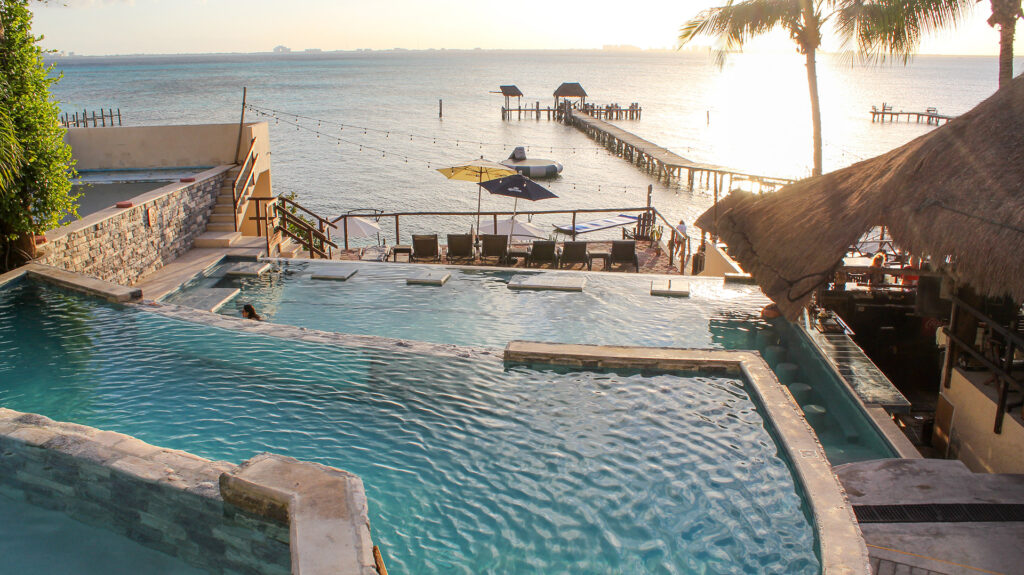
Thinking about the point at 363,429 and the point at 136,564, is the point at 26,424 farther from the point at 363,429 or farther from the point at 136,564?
the point at 363,429

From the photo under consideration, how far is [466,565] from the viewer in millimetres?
5191

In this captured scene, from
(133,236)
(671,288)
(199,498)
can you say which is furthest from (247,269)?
(199,498)

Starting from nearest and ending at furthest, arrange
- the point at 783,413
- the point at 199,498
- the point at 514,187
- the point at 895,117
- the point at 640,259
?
the point at 199,498 < the point at 783,413 < the point at 514,187 < the point at 640,259 < the point at 895,117

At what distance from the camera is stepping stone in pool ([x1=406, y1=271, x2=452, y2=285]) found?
13.1m

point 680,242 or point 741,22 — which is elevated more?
point 741,22

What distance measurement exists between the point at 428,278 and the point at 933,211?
844cm

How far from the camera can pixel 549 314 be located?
37.1 feet

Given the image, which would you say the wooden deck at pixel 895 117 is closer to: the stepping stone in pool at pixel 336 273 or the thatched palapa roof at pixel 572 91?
the thatched palapa roof at pixel 572 91

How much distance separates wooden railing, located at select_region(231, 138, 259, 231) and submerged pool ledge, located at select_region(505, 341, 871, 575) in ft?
34.6

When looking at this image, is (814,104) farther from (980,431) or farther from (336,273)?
(336,273)

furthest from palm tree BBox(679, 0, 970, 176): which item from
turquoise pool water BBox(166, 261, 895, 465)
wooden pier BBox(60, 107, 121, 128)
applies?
wooden pier BBox(60, 107, 121, 128)

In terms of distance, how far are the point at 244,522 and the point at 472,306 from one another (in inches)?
283

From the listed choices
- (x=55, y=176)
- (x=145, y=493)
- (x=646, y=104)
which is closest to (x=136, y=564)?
(x=145, y=493)

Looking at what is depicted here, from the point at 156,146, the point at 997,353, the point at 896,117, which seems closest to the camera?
the point at 997,353
